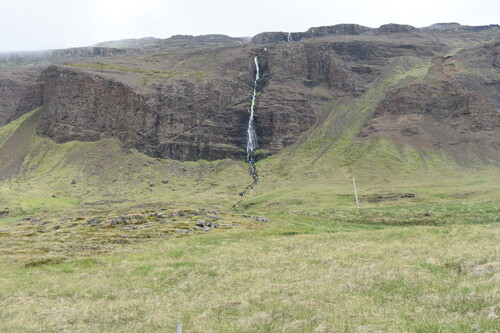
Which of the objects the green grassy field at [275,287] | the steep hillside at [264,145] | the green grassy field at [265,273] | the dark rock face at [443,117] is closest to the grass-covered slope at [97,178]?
the steep hillside at [264,145]

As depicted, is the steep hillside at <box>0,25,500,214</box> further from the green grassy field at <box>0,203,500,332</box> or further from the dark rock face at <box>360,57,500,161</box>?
the green grassy field at <box>0,203,500,332</box>

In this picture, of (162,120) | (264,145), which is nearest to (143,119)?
(162,120)

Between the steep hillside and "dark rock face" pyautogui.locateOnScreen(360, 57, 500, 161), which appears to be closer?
the steep hillside

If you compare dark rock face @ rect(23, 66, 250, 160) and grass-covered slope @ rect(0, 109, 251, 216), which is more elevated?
dark rock face @ rect(23, 66, 250, 160)

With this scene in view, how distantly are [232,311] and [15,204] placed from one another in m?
118

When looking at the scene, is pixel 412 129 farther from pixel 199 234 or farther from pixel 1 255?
pixel 1 255

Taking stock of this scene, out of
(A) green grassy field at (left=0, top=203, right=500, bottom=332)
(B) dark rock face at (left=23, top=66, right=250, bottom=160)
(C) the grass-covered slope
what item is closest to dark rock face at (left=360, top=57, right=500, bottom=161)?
(C) the grass-covered slope

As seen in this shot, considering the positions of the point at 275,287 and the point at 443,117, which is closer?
the point at 275,287

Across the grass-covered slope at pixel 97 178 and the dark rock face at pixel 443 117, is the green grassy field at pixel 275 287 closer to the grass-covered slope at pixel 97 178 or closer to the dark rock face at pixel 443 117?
the grass-covered slope at pixel 97 178

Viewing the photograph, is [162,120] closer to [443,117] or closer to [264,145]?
[264,145]

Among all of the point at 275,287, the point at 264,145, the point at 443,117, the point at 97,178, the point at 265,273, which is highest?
the point at 443,117

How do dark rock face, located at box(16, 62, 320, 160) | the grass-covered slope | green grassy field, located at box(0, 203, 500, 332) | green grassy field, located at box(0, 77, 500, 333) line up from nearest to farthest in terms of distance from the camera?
1. green grassy field, located at box(0, 203, 500, 332)
2. green grassy field, located at box(0, 77, 500, 333)
3. the grass-covered slope
4. dark rock face, located at box(16, 62, 320, 160)

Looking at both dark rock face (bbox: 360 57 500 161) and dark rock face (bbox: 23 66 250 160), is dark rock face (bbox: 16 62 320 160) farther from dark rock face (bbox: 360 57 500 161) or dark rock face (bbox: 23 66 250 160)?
dark rock face (bbox: 360 57 500 161)

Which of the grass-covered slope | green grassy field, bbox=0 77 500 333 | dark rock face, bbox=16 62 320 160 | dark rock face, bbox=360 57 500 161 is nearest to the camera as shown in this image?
green grassy field, bbox=0 77 500 333
